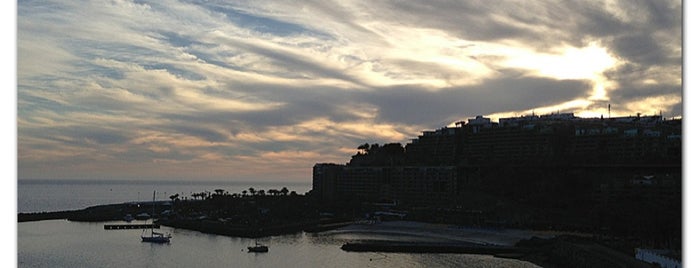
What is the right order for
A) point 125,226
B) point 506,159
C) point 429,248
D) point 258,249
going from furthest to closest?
1. point 506,159
2. point 125,226
3. point 258,249
4. point 429,248

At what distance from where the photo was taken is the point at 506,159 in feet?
158

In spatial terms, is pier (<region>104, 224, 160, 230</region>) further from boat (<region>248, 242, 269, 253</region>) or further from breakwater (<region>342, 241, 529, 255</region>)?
breakwater (<region>342, 241, 529, 255</region>)

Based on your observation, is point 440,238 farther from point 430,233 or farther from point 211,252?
point 211,252

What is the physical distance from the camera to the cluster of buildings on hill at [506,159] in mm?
39219

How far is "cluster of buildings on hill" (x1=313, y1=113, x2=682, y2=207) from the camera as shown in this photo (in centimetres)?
3922

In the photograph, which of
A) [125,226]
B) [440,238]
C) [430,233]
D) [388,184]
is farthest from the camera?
[388,184]

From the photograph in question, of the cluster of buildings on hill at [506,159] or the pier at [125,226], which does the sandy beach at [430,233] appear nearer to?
the cluster of buildings on hill at [506,159]

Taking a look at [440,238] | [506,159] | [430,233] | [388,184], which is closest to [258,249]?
[440,238]

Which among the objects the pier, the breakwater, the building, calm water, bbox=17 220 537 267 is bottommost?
the pier

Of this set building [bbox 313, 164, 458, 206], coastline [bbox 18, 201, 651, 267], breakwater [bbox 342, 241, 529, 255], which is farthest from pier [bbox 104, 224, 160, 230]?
breakwater [bbox 342, 241, 529, 255]

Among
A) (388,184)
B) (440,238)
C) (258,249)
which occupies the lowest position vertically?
(258,249)

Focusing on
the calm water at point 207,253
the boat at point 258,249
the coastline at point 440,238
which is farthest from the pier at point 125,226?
the boat at point 258,249

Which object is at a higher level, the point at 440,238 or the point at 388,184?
the point at 388,184
